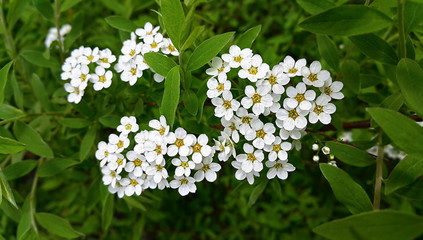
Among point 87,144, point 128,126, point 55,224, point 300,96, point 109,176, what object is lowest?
point 55,224

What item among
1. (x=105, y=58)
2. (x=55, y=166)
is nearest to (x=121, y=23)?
(x=105, y=58)

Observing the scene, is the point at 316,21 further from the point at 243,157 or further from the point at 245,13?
the point at 245,13

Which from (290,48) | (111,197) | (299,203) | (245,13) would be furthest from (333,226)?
(245,13)

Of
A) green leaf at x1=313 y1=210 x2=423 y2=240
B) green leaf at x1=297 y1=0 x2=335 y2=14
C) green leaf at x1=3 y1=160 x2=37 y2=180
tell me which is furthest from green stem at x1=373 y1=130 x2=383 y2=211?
green leaf at x1=3 y1=160 x2=37 y2=180

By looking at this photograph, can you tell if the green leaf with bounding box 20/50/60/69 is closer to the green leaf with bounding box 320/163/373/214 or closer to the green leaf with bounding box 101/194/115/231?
the green leaf with bounding box 101/194/115/231

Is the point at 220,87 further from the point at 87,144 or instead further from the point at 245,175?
the point at 87,144
